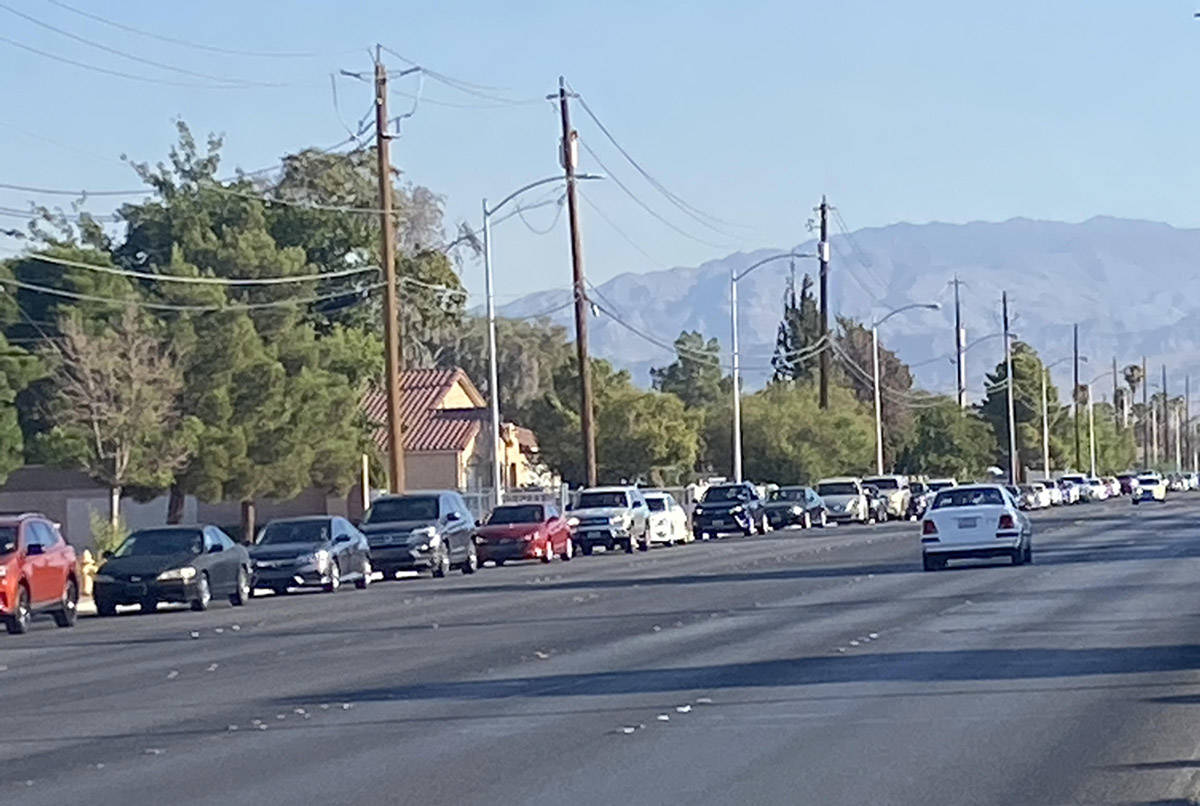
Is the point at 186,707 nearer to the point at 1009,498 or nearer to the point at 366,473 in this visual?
the point at 1009,498

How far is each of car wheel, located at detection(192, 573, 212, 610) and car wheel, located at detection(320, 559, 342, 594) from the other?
4.53m

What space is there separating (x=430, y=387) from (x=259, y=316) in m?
22.6

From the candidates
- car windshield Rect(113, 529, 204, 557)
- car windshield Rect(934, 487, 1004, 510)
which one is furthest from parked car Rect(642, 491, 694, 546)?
car windshield Rect(113, 529, 204, 557)

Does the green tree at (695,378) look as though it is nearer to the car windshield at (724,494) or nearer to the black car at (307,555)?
the car windshield at (724,494)

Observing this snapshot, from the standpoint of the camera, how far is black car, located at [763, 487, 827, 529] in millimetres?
78562

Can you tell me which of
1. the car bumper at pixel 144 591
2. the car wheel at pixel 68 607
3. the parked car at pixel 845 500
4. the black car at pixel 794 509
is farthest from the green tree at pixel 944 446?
the car wheel at pixel 68 607

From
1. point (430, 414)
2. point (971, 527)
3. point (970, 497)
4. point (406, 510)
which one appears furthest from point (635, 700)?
point (430, 414)

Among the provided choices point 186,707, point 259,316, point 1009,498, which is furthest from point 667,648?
point 259,316

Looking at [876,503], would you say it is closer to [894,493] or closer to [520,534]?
[894,493]

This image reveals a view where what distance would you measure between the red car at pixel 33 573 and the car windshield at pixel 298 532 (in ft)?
24.3

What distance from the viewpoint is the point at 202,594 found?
36750 mm

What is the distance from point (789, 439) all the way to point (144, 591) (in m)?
65.6

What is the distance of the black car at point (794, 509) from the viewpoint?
258 feet

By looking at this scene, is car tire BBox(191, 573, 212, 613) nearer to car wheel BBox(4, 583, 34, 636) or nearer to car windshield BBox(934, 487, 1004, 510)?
car wheel BBox(4, 583, 34, 636)
